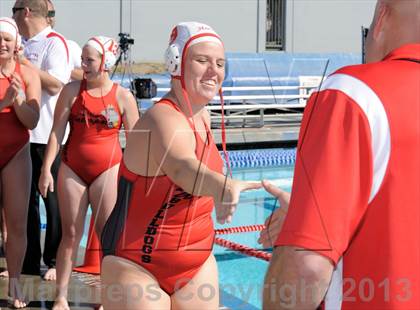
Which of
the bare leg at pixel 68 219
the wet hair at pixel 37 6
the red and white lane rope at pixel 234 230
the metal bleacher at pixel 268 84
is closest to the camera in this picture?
the bare leg at pixel 68 219

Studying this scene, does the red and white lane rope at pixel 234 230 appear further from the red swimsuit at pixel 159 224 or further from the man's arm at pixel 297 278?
the man's arm at pixel 297 278

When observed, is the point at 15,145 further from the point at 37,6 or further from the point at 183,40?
the point at 183,40

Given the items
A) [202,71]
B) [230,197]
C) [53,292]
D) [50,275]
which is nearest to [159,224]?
[202,71]

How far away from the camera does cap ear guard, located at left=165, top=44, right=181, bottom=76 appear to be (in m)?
2.64

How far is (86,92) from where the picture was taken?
13.7 feet

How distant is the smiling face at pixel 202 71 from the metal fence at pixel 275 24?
60.8 feet

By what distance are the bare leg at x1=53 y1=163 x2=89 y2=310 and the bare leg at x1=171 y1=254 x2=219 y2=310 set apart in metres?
1.50

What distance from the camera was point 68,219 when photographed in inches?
159

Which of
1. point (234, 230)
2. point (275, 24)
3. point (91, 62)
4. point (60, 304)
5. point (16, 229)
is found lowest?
point (234, 230)

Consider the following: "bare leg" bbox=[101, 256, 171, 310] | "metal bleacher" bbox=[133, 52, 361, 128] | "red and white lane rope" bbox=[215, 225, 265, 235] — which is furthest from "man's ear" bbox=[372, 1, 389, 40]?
"metal bleacher" bbox=[133, 52, 361, 128]

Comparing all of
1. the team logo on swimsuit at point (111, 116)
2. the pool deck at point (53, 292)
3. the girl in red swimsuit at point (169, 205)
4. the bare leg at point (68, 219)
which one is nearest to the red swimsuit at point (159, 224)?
the girl in red swimsuit at point (169, 205)

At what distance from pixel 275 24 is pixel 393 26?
20.1 metres

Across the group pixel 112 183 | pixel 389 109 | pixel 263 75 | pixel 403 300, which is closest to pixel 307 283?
pixel 403 300

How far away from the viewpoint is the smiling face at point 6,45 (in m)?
4.13
